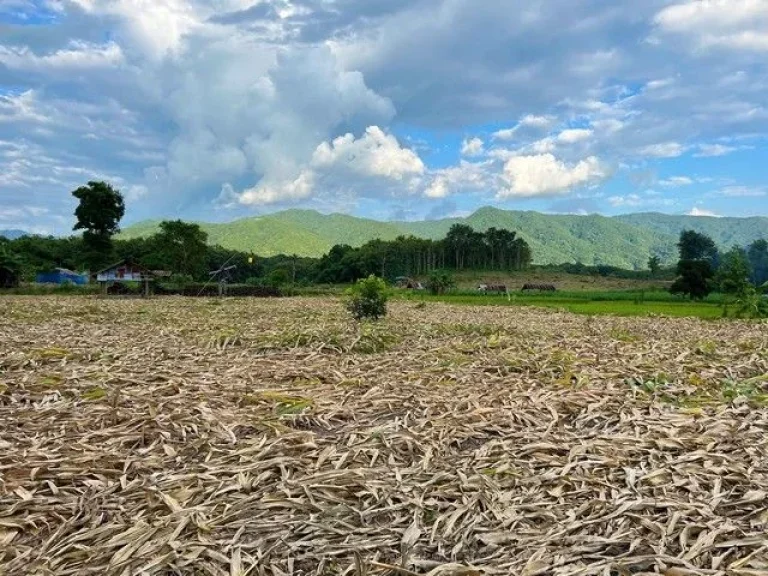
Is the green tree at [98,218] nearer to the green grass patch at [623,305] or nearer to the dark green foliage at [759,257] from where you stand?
the green grass patch at [623,305]

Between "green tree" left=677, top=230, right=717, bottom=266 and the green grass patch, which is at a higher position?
"green tree" left=677, top=230, right=717, bottom=266

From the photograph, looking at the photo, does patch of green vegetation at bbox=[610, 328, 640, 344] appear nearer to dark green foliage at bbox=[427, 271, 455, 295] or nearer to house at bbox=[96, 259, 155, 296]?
house at bbox=[96, 259, 155, 296]

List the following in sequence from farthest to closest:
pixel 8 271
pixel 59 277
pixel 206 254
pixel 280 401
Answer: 1. pixel 59 277
2. pixel 206 254
3. pixel 8 271
4. pixel 280 401

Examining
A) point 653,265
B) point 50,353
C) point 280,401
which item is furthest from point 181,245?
point 653,265

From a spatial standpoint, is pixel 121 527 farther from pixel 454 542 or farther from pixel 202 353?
pixel 202 353

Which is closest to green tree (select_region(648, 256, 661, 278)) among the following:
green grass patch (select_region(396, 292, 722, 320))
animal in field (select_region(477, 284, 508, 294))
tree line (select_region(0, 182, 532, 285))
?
tree line (select_region(0, 182, 532, 285))

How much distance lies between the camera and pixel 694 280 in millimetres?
A: 53375

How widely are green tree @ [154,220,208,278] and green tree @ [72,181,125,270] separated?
24.8ft

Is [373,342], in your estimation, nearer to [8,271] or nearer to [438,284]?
[8,271]

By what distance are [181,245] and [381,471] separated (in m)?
72.3

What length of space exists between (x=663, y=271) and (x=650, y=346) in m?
118

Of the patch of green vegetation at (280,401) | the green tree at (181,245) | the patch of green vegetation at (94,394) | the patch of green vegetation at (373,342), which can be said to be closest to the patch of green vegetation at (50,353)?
the patch of green vegetation at (94,394)

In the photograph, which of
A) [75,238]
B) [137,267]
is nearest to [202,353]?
[137,267]

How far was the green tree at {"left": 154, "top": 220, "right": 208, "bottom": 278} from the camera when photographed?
71812 millimetres
